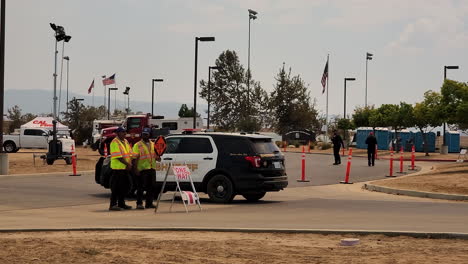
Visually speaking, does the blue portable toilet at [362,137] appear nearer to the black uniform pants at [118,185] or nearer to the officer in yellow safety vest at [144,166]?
the officer in yellow safety vest at [144,166]

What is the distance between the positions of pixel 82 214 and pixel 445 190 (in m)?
11.6

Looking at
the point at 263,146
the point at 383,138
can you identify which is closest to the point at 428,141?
the point at 383,138

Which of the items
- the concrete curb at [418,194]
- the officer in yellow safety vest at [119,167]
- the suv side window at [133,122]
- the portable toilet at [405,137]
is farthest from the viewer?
the portable toilet at [405,137]

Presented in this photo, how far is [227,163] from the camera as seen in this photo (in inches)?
844

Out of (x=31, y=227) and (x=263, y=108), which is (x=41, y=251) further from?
(x=263, y=108)

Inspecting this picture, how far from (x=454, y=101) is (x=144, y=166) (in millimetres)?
22850

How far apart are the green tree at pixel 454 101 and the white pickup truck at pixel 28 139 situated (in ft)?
112

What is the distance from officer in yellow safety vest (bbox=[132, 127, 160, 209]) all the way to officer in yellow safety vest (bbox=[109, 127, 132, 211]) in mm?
381

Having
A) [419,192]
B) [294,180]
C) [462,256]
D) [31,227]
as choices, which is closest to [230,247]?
[462,256]

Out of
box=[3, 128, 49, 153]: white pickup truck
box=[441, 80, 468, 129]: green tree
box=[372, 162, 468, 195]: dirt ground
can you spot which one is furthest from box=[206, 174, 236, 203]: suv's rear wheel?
box=[3, 128, 49, 153]: white pickup truck

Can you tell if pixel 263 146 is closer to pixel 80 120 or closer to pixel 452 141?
pixel 452 141

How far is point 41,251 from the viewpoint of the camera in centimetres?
1189

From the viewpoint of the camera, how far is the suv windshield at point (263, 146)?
21.5 meters

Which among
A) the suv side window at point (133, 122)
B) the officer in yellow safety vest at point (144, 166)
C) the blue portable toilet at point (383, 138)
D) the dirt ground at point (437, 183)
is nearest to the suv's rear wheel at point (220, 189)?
the officer in yellow safety vest at point (144, 166)
